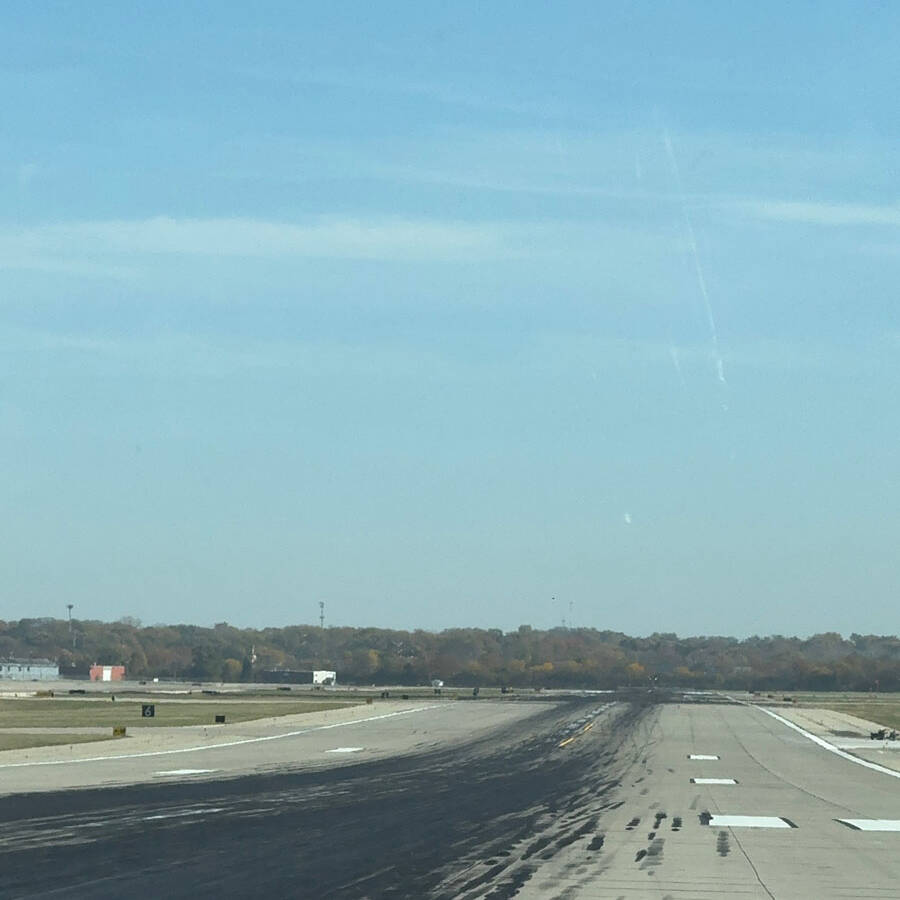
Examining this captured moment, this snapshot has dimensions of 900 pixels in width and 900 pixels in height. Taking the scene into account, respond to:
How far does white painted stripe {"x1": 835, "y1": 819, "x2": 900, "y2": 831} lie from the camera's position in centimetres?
2805

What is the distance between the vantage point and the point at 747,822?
94.5 ft

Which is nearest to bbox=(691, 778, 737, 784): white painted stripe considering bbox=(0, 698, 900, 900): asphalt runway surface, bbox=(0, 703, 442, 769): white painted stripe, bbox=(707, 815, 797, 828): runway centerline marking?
bbox=(0, 698, 900, 900): asphalt runway surface

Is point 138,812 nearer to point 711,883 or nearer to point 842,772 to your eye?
point 711,883

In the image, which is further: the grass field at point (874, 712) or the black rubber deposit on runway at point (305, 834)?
the grass field at point (874, 712)

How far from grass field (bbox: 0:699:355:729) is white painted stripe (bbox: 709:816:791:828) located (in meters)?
48.1

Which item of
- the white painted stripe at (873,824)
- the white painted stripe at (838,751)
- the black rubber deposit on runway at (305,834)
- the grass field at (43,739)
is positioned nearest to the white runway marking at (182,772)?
the black rubber deposit on runway at (305,834)

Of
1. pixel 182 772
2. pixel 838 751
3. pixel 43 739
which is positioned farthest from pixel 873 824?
pixel 43 739

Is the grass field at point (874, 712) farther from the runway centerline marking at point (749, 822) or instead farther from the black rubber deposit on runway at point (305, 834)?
the runway centerline marking at point (749, 822)

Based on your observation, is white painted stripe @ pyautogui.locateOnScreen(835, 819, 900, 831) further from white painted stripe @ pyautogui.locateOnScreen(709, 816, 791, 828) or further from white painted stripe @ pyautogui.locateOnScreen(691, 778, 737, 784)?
white painted stripe @ pyautogui.locateOnScreen(691, 778, 737, 784)

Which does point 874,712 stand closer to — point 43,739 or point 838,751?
point 838,751

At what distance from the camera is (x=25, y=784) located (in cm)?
3578

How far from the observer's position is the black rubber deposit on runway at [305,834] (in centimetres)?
1869

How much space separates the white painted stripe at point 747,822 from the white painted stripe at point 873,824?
56.8 inches

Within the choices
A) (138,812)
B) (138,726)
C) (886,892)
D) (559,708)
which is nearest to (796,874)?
(886,892)
